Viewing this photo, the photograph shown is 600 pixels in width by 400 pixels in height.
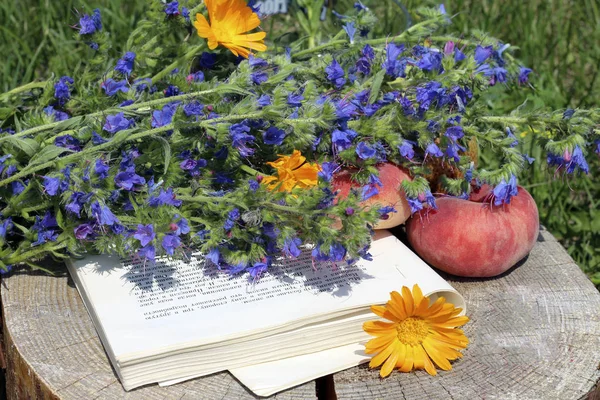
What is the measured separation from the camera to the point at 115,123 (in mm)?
1291

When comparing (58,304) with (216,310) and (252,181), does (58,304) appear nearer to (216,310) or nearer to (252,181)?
(216,310)

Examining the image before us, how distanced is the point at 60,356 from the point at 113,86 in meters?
0.54

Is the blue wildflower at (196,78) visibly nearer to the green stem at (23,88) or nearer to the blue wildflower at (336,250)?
the green stem at (23,88)

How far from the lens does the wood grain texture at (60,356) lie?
1194mm

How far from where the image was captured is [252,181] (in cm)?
128

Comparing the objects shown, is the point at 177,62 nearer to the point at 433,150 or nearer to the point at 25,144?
the point at 25,144

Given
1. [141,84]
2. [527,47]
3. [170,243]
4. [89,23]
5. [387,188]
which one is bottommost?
[527,47]

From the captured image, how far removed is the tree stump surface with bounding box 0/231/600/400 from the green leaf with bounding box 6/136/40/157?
0.97 ft

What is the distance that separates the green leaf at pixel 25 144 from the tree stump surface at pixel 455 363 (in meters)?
0.29

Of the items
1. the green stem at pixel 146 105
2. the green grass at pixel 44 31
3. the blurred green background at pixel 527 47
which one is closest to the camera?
the green stem at pixel 146 105

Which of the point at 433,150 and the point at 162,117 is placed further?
the point at 433,150

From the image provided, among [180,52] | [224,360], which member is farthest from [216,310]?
[180,52]

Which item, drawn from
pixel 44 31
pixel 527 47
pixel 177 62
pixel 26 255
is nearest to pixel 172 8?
pixel 177 62

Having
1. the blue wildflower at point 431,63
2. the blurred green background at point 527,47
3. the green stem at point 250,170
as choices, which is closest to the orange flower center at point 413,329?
the green stem at point 250,170
